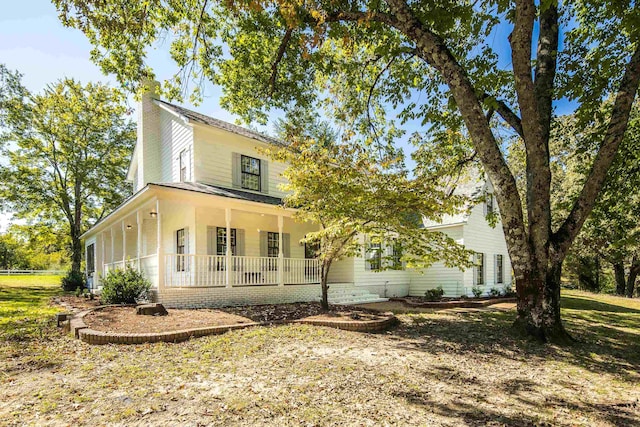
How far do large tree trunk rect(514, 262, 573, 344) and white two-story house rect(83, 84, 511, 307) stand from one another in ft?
12.6

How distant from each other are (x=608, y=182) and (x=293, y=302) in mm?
9399

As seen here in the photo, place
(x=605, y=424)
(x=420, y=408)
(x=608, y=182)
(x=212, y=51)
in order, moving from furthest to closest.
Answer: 1. (x=212, y=51)
2. (x=608, y=182)
3. (x=420, y=408)
4. (x=605, y=424)

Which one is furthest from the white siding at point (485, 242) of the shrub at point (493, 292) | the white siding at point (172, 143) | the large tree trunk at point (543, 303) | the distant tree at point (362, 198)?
the white siding at point (172, 143)

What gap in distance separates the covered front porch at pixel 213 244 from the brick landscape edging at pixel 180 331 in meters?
3.29

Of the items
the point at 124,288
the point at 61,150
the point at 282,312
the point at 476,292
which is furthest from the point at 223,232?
the point at 61,150

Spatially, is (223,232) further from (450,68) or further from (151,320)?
(450,68)

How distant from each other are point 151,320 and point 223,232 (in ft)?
18.2

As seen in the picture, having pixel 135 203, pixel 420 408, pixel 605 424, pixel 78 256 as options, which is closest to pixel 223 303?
pixel 135 203

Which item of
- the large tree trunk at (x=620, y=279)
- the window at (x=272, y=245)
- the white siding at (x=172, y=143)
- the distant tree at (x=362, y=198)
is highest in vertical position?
the white siding at (x=172, y=143)

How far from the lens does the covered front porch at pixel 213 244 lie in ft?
35.3

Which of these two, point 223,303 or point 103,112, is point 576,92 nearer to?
point 223,303

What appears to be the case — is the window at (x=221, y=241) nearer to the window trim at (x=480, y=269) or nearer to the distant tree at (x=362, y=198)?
the distant tree at (x=362, y=198)

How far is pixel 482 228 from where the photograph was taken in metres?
17.7

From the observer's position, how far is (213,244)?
42.0 feet
